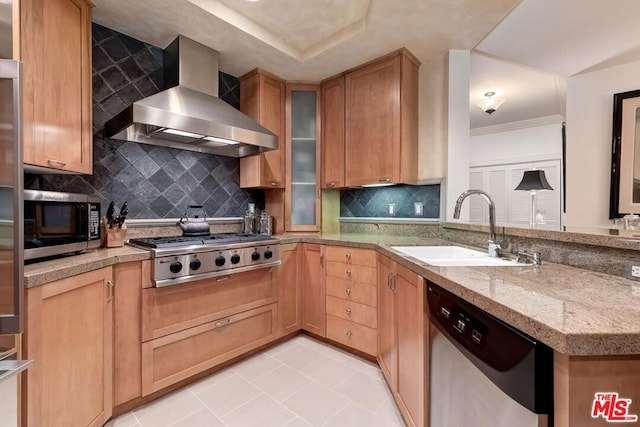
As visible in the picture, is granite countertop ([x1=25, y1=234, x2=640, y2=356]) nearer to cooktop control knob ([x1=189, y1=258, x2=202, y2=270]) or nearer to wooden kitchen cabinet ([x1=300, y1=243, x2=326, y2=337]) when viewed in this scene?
cooktop control knob ([x1=189, y1=258, x2=202, y2=270])

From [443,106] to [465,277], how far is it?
6.25 feet

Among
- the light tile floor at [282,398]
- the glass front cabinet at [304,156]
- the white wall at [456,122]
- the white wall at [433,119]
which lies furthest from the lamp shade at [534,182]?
the light tile floor at [282,398]

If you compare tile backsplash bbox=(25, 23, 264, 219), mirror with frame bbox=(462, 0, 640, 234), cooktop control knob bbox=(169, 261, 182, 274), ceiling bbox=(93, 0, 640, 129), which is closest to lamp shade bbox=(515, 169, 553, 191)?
mirror with frame bbox=(462, 0, 640, 234)

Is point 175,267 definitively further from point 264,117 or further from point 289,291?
point 264,117

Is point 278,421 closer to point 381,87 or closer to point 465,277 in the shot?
point 465,277

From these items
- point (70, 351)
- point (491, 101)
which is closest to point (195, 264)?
point (70, 351)

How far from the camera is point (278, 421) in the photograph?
1572 millimetres

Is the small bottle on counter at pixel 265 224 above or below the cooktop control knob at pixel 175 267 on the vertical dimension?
above

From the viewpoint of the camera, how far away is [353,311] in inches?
88.0

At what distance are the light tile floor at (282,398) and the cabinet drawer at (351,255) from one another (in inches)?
29.7

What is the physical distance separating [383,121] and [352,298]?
59.0 inches

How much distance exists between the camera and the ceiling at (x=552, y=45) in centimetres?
200

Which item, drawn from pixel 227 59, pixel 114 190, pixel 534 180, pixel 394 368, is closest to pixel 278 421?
pixel 394 368

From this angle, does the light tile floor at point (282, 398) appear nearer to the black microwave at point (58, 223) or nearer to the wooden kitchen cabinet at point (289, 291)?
the wooden kitchen cabinet at point (289, 291)
